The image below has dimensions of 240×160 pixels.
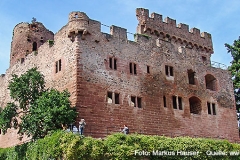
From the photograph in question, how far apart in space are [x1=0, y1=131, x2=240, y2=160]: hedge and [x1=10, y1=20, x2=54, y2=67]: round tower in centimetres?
1200

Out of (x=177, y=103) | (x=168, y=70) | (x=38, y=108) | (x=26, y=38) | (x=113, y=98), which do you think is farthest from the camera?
(x=26, y=38)

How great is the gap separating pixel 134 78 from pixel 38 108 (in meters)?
7.75

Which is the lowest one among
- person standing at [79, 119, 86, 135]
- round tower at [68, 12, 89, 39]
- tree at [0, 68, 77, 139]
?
person standing at [79, 119, 86, 135]

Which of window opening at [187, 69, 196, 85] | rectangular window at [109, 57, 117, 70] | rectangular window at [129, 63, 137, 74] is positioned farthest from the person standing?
window opening at [187, 69, 196, 85]

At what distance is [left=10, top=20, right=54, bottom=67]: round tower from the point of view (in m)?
33.9

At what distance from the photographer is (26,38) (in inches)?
1344

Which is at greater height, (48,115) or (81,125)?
(48,115)

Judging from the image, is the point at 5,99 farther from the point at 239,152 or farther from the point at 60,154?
the point at 239,152

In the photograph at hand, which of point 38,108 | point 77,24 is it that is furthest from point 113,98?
point 77,24

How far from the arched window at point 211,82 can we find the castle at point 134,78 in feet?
0.29

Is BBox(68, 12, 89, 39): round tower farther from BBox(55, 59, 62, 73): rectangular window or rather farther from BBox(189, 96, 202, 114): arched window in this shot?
BBox(189, 96, 202, 114): arched window

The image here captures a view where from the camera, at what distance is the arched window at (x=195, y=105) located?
29.7m

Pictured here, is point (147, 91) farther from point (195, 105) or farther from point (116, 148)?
point (116, 148)

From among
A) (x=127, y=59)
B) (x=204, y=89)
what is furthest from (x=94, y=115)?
(x=204, y=89)
